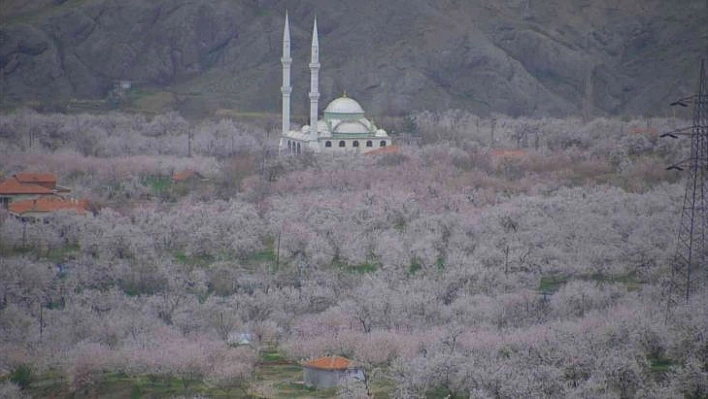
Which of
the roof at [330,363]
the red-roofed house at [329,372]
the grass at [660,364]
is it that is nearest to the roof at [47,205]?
the roof at [330,363]

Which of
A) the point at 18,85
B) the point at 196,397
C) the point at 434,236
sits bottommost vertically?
the point at 196,397

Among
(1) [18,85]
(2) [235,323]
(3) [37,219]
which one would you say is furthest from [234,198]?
(1) [18,85]

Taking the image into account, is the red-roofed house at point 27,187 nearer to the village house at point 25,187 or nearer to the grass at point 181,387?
the village house at point 25,187

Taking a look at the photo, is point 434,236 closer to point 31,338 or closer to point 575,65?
point 31,338

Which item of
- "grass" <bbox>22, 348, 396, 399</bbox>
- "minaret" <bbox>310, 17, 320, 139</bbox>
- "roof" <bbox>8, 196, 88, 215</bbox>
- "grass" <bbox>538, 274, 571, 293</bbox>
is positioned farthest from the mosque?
"grass" <bbox>22, 348, 396, 399</bbox>

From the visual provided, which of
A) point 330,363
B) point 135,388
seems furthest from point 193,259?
point 330,363

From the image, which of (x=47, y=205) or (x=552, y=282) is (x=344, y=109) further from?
(x=552, y=282)
